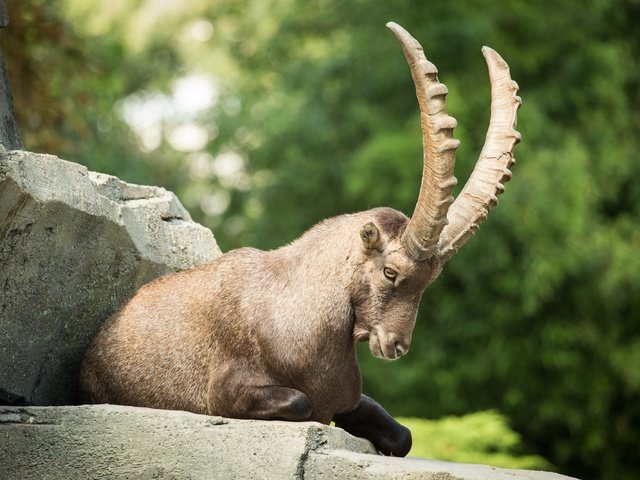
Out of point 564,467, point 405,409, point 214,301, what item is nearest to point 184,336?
point 214,301

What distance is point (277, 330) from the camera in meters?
5.79

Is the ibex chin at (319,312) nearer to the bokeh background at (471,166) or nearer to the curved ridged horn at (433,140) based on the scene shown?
the curved ridged horn at (433,140)

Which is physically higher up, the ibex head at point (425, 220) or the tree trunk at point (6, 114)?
A: the tree trunk at point (6, 114)

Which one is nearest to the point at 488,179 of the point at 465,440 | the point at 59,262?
the point at 59,262

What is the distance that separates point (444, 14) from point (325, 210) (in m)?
3.41

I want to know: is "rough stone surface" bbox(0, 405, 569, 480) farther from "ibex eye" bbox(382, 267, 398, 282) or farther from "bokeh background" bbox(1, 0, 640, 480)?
"bokeh background" bbox(1, 0, 640, 480)

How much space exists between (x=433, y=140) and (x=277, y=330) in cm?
126

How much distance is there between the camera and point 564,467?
17875 millimetres

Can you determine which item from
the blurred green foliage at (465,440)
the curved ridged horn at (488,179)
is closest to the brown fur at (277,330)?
the curved ridged horn at (488,179)

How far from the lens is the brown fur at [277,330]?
575cm

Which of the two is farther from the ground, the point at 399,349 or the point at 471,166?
the point at 471,166

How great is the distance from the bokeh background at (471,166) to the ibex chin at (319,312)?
26.9ft

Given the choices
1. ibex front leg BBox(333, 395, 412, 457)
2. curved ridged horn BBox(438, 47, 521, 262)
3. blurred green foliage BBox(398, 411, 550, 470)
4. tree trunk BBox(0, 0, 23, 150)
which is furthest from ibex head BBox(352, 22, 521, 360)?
blurred green foliage BBox(398, 411, 550, 470)

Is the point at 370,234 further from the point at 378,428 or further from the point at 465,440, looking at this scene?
the point at 465,440
